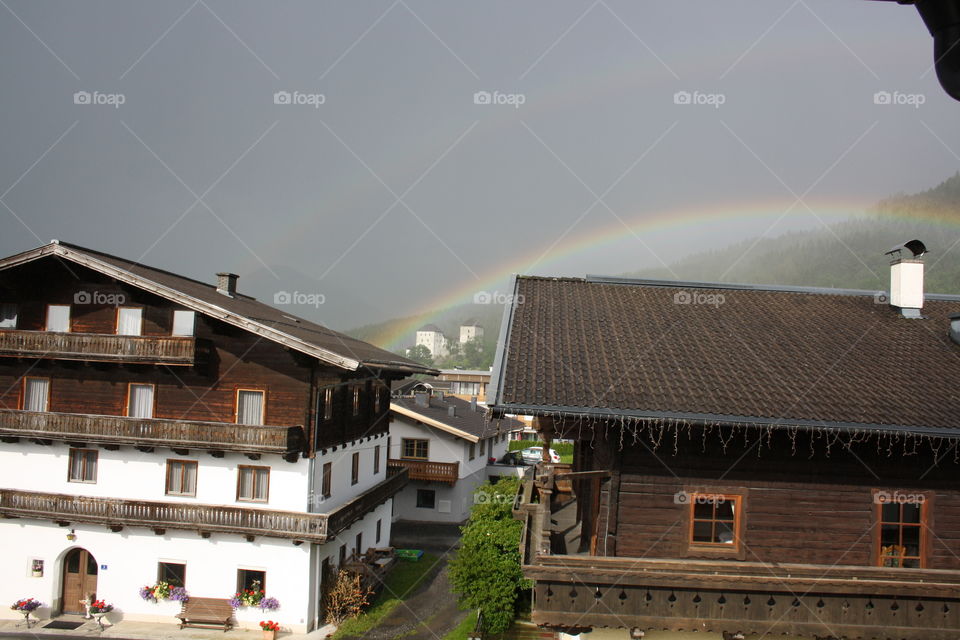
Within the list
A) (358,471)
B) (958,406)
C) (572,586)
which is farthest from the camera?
(358,471)

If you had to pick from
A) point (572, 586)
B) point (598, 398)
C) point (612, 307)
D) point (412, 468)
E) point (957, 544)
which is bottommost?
point (412, 468)

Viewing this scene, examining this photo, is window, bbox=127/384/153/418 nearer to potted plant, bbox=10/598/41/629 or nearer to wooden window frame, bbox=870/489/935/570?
potted plant, bbox=10/598/41/629

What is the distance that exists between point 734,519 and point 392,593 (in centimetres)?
1744

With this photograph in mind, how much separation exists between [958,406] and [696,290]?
19.3ft

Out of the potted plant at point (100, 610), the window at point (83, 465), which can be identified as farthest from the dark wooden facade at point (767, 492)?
the window at point (83, 465)

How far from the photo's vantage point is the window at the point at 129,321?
2202 cm

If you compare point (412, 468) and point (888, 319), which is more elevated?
point (888, 319)

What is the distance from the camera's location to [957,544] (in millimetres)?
10430

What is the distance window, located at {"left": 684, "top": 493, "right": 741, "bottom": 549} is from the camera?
10328 mm

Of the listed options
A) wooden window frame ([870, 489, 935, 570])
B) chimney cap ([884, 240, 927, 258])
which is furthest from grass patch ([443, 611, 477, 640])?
chimney cap ([884, 240, 927, 258])

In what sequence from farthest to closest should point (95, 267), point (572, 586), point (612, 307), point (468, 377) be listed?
point (468, 377) → point (95, 267) → point (612, 307) → point (572, 586)

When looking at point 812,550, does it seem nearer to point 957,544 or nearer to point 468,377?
point 957,544

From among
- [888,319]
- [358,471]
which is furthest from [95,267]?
[888,319]

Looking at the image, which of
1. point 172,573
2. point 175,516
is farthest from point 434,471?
point 175,516
